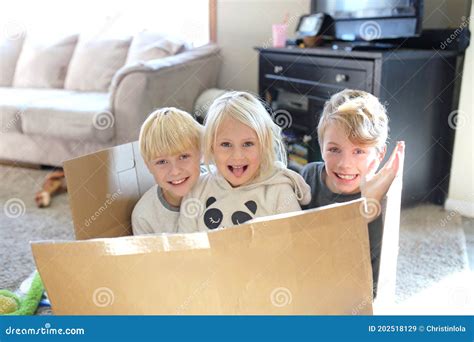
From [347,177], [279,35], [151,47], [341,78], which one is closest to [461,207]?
[341,78]

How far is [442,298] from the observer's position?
1.39m

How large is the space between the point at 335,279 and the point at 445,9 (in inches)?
68.9

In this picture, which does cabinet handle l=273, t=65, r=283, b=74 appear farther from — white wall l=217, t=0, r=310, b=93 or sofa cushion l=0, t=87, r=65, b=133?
sofa cushion l=0, t=87, r=65, b=133

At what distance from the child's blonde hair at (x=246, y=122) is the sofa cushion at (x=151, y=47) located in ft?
5.92

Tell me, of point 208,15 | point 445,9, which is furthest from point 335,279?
point 208,15

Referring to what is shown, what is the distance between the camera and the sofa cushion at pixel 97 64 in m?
2.91

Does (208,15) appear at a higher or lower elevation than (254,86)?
higher

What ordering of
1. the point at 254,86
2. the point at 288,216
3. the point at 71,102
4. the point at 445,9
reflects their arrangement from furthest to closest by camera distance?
the point at 254,86 < the point at 71,102 < the point at 445,9 < the point at 288,216

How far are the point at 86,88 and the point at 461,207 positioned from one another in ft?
6.65

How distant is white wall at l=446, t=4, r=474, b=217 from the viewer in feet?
6.42

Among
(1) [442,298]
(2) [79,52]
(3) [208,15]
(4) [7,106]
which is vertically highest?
(3) [208,15]

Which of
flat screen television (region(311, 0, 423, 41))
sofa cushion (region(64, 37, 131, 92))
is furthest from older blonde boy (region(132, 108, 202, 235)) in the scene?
sofa cushion (region(64, 37, 131, 92))

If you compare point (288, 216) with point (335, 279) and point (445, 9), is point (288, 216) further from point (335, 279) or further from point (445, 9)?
point (445, 9)

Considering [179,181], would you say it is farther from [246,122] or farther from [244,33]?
[244,33]
